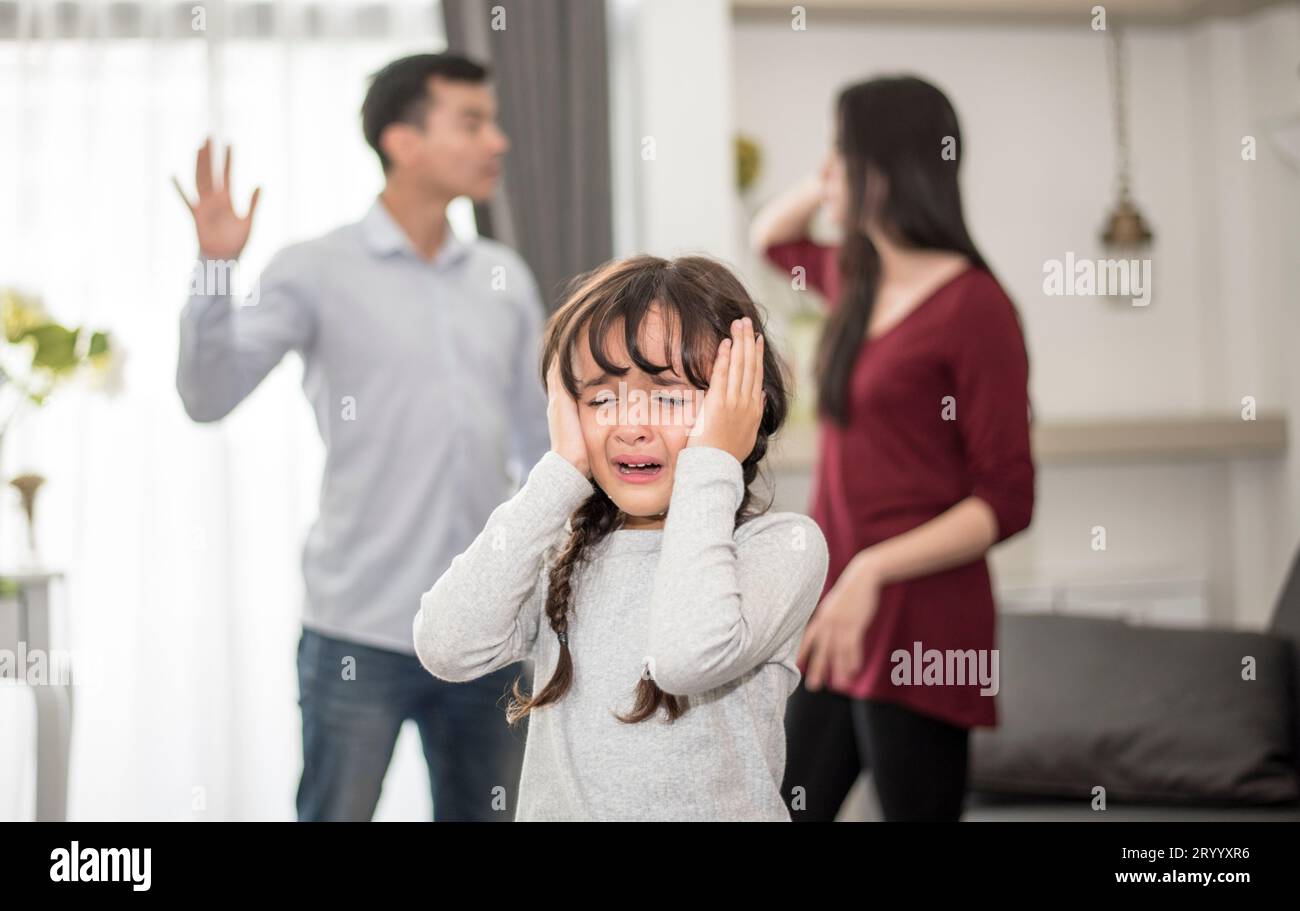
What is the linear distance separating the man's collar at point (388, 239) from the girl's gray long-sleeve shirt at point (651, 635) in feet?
1.94

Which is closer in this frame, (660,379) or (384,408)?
(660,379)

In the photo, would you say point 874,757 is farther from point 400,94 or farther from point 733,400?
point 400,94

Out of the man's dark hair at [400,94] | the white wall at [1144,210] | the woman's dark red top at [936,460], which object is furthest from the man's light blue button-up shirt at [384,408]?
the white wall at [1144,210]

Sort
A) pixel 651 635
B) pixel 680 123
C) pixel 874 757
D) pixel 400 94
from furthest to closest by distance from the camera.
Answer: pixel 680 123 → pixel 400 94 → pixel 874 757 → pixel 651 635

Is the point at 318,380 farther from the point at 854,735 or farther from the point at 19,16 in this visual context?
the point at 19,16

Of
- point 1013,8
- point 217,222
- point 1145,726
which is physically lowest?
point 1145,726

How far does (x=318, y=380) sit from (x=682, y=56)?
86 centimetres

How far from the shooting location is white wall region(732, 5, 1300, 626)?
2385 mm

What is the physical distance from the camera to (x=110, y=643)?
199 centimetres

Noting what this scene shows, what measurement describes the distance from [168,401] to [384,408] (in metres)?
0.87

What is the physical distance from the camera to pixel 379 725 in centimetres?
130

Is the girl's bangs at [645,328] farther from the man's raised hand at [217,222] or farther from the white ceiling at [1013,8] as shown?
the white ceiling at [1013,8]

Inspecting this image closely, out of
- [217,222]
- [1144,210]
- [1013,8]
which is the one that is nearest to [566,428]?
[217,222]

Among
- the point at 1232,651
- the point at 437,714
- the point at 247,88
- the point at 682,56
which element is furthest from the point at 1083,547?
the point at 247,88
